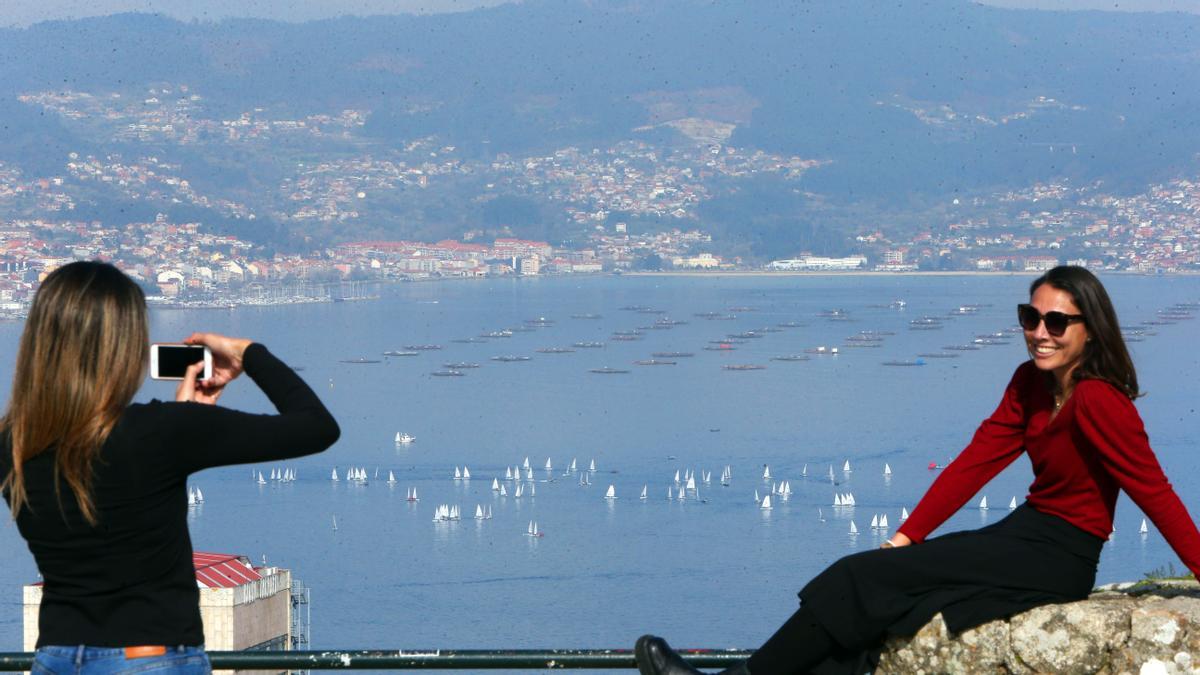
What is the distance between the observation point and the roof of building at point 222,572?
1458 centimetres

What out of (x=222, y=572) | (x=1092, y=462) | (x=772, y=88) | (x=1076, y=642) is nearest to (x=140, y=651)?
(x=1076, y=642)

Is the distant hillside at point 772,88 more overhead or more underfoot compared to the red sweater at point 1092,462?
more overhead

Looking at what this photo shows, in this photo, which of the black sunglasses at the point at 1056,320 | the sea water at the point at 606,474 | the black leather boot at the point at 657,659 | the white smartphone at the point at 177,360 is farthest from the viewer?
the sea water at the point at 606,474

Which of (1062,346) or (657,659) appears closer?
(657,659)

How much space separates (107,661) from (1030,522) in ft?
3.17

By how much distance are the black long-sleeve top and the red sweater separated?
818 mm

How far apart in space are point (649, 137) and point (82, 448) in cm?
16079

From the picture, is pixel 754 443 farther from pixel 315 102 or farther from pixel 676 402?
pixel 315 102

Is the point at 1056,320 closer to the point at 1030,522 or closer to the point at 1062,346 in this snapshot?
the point at 1062,346

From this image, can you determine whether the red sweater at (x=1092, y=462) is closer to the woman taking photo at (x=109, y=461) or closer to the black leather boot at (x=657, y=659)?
the black leather boot at (x=657, y=659)

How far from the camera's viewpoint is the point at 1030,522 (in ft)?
5.58

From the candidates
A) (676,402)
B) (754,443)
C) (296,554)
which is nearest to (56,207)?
(676,402)

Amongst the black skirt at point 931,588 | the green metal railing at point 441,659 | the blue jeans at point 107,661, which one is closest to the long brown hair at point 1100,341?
the black skirt at point 931,588

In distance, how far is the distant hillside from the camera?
500 feet
